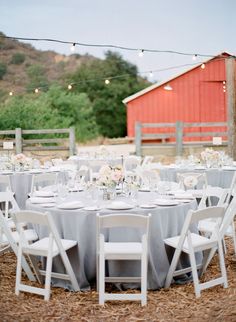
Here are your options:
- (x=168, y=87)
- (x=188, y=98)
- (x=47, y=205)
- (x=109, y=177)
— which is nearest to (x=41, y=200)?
(x=47, y=205)

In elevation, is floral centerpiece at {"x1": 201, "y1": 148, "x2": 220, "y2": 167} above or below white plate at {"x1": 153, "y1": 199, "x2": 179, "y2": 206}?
above

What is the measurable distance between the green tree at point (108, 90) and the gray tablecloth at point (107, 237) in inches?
1227

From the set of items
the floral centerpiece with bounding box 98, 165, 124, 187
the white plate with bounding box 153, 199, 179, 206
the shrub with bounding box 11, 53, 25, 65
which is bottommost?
the white plate with bounding box 153, 199, 179, 206

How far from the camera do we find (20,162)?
903cm

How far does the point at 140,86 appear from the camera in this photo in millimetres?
38531

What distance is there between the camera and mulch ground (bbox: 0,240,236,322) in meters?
4.12

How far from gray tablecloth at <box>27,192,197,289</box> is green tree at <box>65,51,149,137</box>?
102 feet

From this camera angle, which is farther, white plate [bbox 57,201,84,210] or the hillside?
the hillside

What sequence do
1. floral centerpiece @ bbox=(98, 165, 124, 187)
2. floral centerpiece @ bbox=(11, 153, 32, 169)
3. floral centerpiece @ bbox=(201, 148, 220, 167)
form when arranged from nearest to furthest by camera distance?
floral centerpiece @ bbox=(98, 165, 124, 187), floral centerpiece @ bbox=(11, 153, 32, 169), floral centerpiece @ bbox=(201, 148, 220, 167)

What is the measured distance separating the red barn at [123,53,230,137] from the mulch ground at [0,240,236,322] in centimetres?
1705

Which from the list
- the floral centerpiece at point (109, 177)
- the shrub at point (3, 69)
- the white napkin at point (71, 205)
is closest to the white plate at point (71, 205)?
the white napkin at point (71, 205)

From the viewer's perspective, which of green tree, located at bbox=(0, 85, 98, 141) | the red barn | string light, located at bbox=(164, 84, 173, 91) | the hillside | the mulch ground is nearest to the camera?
the mulch ground

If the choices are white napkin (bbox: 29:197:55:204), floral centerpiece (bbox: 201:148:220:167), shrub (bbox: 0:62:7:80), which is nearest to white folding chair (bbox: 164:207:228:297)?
white napkin (bbox: 29:197:55:204)

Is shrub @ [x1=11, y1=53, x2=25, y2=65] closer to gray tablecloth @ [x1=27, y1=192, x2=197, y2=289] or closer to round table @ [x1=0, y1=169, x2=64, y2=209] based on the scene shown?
round table @ [x1=0, y1=169, x2=64, y2=209]
